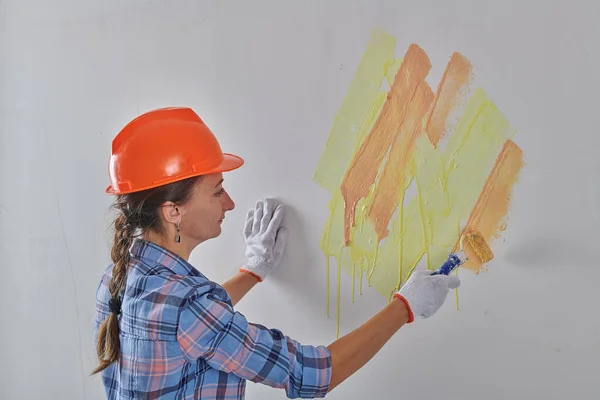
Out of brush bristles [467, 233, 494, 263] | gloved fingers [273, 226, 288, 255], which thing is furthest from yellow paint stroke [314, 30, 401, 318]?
brush bristles [467, 233, 494, 263]

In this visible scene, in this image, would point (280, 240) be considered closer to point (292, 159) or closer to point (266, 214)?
point (266, 214)

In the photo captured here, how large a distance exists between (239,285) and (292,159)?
1.13ft

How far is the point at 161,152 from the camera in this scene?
113 centimetres

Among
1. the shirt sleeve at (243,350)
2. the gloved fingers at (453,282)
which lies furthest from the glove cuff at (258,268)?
the gloved fingers at (453,282)

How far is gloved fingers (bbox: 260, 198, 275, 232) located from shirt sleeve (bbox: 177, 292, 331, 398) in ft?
1.32

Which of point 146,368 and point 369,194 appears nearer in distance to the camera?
A: point 146,368

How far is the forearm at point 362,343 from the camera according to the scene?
42.5 inches

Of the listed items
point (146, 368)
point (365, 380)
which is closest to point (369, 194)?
point (365, 380)

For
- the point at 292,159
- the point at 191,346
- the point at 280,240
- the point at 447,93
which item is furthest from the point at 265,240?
the point at 447,93

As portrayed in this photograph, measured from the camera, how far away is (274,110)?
1430 millimetres

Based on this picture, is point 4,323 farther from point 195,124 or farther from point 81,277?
point 195,124

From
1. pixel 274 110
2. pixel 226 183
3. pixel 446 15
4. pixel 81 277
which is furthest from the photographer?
pixel 81 277

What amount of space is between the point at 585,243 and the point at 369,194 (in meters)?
0.45

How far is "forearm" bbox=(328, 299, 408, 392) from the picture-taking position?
1079 mm
